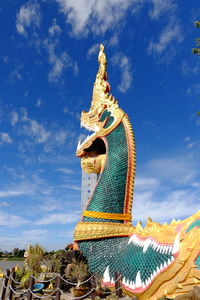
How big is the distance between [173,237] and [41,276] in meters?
4.55

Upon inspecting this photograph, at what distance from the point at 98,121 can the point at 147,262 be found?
6387mm

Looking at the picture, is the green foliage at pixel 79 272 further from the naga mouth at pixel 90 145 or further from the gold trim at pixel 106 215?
the naga mouth at pixel 90 145

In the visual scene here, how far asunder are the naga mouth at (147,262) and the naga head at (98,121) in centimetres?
449

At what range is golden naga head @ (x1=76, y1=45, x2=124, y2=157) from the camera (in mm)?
11398

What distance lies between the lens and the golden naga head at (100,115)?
11398 millimetres

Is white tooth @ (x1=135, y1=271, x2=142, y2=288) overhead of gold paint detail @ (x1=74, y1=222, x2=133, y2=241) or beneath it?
beneath

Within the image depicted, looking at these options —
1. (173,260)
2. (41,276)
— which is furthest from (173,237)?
(41,276)

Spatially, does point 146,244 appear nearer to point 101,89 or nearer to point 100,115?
point 100,115

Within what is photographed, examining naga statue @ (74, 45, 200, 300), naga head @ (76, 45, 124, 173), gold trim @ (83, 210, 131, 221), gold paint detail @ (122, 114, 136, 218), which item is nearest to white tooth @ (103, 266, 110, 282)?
naga statue @ (74, 45, 200, 300)

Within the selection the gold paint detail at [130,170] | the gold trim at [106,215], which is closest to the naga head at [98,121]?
the gold paint detail at [130,170]

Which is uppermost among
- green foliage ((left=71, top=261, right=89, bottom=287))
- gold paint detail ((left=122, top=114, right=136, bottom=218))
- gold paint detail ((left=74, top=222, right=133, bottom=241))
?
gold paint detail ((left=122, top=114, right=136, bottom=218))

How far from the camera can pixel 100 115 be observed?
12039 mm

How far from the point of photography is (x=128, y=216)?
10016 millimetres

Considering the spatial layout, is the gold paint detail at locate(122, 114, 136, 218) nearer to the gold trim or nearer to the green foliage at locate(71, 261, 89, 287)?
the gold trim
